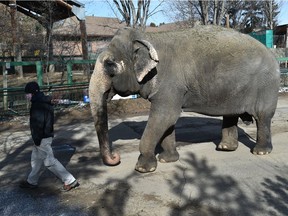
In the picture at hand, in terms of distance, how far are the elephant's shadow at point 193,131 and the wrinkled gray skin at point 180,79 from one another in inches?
52.2

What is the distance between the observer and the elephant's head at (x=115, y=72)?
17.3 feet

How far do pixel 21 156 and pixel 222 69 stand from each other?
3942 millimetres

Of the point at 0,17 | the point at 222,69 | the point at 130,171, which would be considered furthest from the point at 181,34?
the point at 0,17

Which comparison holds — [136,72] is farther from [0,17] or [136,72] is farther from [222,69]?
[0,17]

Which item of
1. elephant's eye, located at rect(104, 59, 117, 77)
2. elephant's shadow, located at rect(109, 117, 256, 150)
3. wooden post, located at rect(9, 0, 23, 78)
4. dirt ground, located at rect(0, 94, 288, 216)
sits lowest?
dirt ground, located at rect(0, 94, 288, 216)

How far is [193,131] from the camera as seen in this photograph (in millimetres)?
8641

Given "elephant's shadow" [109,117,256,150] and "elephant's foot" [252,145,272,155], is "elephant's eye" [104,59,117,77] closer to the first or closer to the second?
"elephant's shadow" [109,117,256,150]

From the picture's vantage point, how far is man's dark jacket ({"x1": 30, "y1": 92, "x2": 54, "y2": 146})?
15.8ft

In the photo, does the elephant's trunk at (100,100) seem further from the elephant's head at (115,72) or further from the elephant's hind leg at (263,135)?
the elephant's hind leg at (263,135)

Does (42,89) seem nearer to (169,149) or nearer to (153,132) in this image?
(169,149)

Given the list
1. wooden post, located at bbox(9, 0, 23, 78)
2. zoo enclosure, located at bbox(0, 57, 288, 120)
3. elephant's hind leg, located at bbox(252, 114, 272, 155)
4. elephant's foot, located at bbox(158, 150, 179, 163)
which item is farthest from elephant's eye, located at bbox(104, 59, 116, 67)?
wooden post, located at bbox(9, 0, 23, 78)

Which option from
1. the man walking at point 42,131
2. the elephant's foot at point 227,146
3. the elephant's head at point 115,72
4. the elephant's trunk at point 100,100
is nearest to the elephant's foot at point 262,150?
the elephant's foot at point 227,146

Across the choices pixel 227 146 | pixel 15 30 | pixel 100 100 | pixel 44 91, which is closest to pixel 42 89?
pixel 44 91

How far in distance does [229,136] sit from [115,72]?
2657mm
